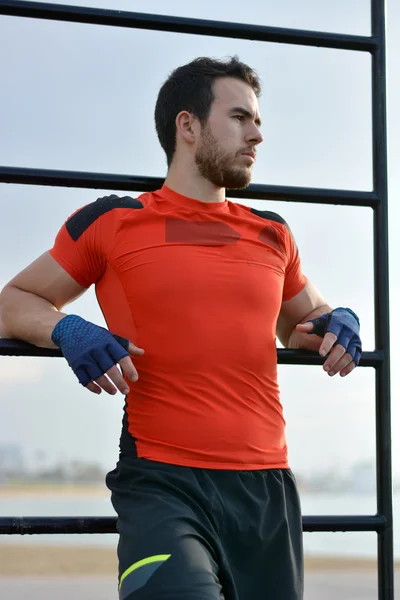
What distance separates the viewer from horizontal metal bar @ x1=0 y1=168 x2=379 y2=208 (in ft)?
4.97

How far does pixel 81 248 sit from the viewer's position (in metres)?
1.52

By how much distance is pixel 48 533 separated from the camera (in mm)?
1433

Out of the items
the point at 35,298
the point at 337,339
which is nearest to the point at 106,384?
the point at 35,298

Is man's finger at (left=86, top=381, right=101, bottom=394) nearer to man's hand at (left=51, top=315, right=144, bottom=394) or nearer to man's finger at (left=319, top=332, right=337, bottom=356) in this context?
man's hand at (left=51, top=315, right=144, bottom=394)

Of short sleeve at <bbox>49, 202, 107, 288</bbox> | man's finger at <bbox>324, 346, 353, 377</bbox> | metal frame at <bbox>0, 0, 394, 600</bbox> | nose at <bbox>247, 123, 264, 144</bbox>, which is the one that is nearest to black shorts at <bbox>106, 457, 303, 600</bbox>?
metal frame at <bbox>0, 0, 394, 600</bbox>

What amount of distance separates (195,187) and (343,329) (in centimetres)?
42

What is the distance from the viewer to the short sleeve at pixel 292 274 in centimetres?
171

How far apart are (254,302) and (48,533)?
57cm

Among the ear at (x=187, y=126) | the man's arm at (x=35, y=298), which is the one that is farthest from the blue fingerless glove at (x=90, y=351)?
the ear at (x=187, y=126)

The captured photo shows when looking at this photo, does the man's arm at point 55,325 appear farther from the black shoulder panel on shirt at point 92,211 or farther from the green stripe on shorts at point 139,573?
the green stripe on shorts at point 139,573

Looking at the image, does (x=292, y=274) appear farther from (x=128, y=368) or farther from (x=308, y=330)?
(x=128, y=368)

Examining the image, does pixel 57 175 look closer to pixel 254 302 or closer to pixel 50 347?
pixel 50 347

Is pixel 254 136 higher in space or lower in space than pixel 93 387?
higher

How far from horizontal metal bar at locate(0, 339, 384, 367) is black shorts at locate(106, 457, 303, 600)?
230 millimetres
